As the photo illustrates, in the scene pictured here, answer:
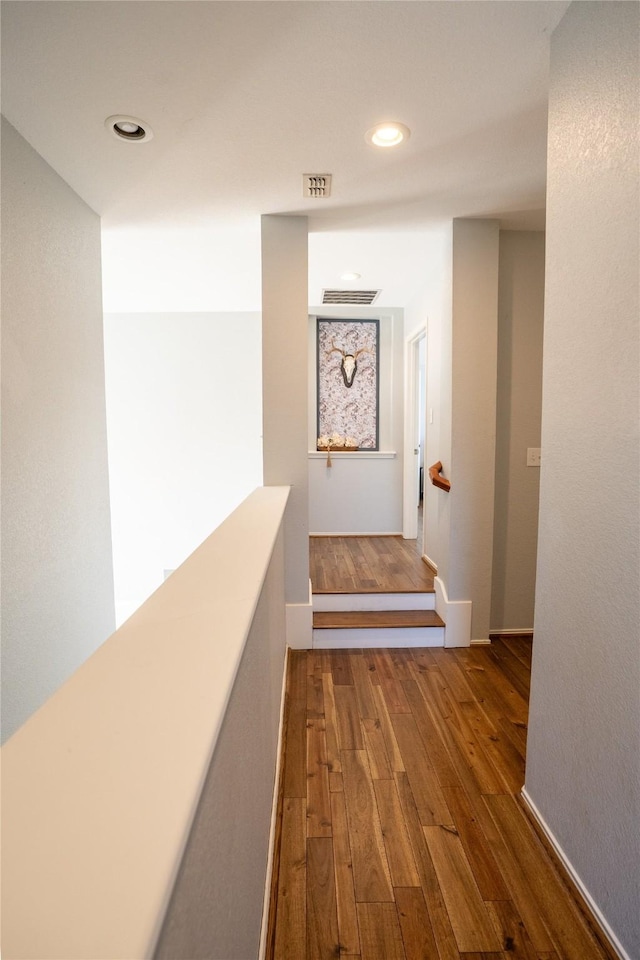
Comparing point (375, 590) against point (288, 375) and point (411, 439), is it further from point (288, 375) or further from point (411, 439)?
point (411, 439)

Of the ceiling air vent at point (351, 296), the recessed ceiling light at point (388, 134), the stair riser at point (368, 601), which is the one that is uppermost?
the ceiling air vent at point (351, 296)

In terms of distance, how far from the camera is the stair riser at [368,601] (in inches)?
123

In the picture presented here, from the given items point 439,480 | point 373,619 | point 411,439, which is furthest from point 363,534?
point 439,480

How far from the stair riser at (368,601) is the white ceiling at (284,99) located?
7.46 feet

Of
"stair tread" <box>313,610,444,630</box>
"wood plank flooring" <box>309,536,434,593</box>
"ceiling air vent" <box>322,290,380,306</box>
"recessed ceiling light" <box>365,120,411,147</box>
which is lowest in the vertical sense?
"stair tread" <box>313,610,444,630</box>

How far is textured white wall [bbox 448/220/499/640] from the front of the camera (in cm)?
275

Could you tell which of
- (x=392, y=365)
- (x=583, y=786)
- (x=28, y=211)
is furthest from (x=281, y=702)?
(x=392, y=365)

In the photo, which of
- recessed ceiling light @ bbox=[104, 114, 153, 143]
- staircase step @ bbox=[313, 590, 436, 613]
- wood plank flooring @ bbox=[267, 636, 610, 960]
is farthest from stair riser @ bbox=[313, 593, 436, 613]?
recessed ceiling light @ bbox=[104, 114, 153, 143]

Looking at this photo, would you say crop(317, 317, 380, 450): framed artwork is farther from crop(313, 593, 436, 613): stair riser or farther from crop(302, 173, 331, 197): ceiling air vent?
crop(302, 173, 331, 197): ceiling air vent

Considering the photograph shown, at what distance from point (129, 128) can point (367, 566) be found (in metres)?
3.00

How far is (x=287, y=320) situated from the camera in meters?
2.74

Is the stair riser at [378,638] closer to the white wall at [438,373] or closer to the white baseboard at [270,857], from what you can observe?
the white wall at [438,373]

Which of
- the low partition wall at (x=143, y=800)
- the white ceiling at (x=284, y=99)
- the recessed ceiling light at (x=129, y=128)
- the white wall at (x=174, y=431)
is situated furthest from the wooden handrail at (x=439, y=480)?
the white wall at (x=174, y=431)

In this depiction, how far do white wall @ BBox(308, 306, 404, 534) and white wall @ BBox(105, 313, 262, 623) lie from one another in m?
0.90
